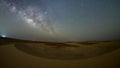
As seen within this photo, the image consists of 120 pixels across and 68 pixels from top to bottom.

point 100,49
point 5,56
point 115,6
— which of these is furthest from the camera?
point 5,56

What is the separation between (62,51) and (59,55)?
5 cm

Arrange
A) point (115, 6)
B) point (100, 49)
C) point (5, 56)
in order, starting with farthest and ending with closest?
point (5, 56), point (100, 49), point (115, 6)

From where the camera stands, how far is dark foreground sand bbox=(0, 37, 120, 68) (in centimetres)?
102

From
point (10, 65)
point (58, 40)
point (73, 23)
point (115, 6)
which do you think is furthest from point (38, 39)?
point (115, 6)

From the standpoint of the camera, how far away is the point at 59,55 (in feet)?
3.55

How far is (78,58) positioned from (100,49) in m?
0.17

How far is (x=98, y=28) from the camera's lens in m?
0.99

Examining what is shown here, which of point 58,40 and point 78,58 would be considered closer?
point 58,40

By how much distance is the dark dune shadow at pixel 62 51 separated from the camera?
3.37ft

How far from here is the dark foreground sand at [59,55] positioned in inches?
40.1

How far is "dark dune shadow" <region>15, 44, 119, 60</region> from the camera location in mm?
1028

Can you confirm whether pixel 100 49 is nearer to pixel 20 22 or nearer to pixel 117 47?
pixel 117 47

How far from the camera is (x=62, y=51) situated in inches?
41.3

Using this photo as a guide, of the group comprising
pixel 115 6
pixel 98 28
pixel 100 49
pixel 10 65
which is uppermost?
pixel 115 6
